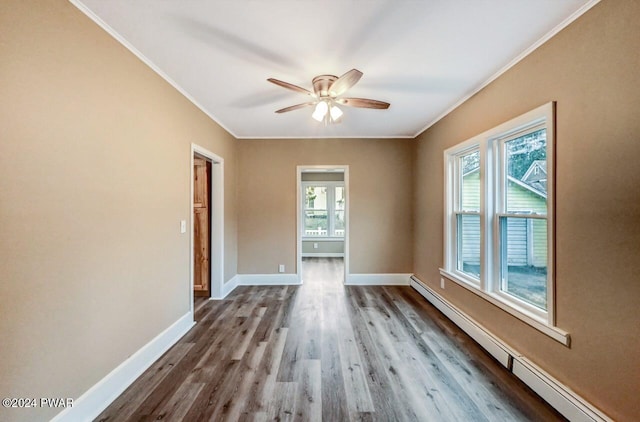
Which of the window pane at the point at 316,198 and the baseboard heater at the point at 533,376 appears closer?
the baseboard heater at the point at 533,376

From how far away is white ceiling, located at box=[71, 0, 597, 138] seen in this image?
64.7 inches

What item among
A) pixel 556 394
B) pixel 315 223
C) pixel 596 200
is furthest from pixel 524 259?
pixel 315 223

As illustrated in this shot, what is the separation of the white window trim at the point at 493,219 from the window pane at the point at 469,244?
71mm

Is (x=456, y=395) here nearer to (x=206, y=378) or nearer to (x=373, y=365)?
(x=373, y=365)

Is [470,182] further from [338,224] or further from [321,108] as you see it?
[338,224]

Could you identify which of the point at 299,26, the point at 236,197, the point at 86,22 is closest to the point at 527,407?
the point at 299,26

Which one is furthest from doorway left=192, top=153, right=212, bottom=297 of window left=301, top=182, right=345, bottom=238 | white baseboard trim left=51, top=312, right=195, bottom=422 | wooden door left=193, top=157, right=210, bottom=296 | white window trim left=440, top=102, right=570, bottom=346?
window left=301, top=182, right=345, bottom=238

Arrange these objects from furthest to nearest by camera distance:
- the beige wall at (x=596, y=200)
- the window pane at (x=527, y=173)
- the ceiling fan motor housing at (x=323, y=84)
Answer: the ceiling fan motor housing at (x=323, y=84) → the window pane at (x=527, y=173) → the beige wall at (x=596, y=200)

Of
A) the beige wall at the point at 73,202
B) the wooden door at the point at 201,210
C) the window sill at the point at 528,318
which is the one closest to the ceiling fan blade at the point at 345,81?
the beige wall at the point at 73,202

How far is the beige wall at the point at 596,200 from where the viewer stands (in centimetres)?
141

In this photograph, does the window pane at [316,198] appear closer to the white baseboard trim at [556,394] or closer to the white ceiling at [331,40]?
the white ceiling at [331,40]

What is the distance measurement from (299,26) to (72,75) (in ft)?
4.63

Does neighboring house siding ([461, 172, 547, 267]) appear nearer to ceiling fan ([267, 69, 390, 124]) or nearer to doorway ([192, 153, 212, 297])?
ceiling fan ([267, 69, 390, 124])

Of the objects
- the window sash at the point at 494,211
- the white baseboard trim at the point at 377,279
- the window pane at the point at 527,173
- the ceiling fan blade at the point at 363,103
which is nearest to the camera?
the window sash at the point at 494,211
